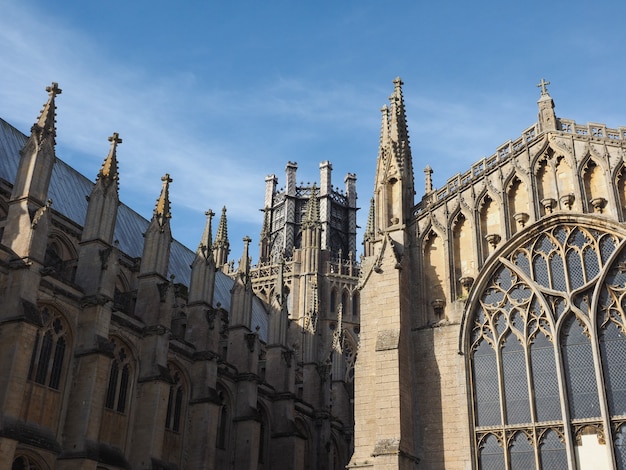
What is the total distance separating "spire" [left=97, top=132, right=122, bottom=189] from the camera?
108 ft

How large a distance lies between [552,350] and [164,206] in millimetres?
21935

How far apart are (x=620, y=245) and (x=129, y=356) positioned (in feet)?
70.7

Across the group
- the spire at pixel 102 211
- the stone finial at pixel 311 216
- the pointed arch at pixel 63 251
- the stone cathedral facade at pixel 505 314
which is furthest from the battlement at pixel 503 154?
the stone finial at pixel 311 216

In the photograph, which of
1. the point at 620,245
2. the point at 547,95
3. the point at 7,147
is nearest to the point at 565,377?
the point at 620,245

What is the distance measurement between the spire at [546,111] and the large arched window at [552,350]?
3.94 m

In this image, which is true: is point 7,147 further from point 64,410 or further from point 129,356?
point 64,410

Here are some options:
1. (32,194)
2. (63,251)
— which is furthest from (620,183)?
(63,251)

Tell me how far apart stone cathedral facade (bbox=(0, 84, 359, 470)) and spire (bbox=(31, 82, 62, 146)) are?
63 millimetres

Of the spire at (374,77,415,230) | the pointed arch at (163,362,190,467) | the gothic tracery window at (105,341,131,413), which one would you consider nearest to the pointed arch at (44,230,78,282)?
the gothic tracery window at (105,341,131,413)

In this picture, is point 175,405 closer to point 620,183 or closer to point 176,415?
point 176,415

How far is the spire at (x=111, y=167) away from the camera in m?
33.0

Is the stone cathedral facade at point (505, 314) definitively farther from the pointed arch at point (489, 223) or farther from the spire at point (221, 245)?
the spire at point (221, 245)

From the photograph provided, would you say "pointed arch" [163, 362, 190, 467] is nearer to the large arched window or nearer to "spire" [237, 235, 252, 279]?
"spire" [237, 235, 252, 279]

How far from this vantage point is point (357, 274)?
66.1 metres
